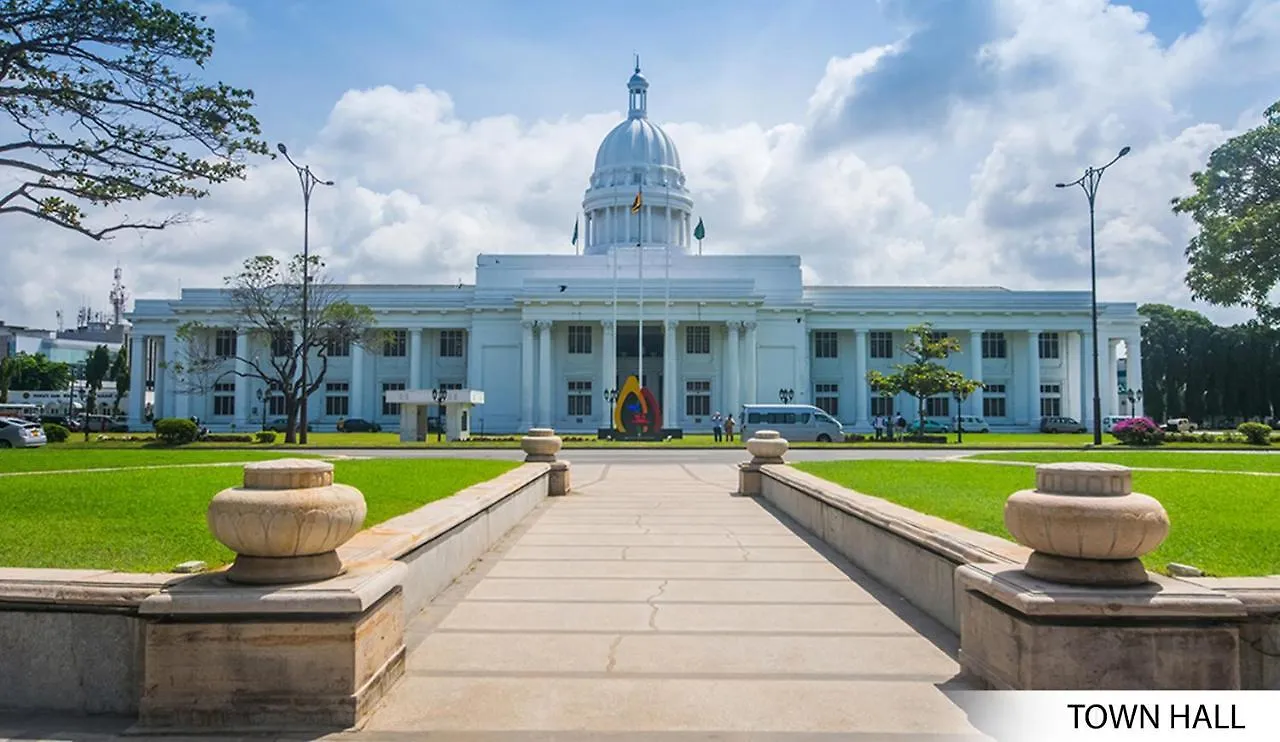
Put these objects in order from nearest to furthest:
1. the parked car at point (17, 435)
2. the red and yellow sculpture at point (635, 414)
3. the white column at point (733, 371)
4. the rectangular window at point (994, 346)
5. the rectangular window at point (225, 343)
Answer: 1. the parked car at point (17, 435)
2. the red and yellow sculpture at point (635, 414)
3. the white column at point (733, 371)
4. the rectangular window at point (225, 343)
5. the rectangular window at point (994, 346)

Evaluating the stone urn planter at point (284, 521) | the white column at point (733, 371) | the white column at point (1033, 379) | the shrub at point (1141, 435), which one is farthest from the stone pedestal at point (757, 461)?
the white column at point (1033, 379)

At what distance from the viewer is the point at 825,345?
7269 centimetres

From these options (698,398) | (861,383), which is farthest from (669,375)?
(861,383)

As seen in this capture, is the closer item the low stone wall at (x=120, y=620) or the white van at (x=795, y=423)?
the low stone wall at (x=120, y=620)

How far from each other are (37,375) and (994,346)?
4058 inches

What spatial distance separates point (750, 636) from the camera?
23.3ft

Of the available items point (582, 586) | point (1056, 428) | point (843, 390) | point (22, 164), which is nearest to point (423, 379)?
point (843, 390)

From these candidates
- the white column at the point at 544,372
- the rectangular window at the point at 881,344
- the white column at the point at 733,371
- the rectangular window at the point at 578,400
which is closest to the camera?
the white column at the point at 733,371

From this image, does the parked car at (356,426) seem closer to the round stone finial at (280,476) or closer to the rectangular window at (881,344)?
the rectangular window at (881,344)

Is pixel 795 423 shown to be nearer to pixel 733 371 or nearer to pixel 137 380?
pixel 733 371

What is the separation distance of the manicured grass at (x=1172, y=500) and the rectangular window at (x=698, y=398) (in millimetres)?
48485

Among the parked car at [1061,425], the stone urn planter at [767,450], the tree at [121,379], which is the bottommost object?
the parked car at [1061,425]

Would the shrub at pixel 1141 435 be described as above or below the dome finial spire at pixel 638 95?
below

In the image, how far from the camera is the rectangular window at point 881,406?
7175 cm
